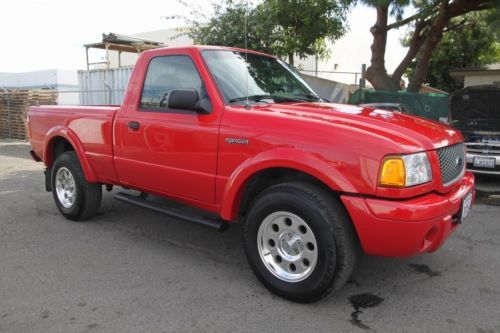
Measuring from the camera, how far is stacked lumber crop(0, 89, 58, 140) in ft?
53.6

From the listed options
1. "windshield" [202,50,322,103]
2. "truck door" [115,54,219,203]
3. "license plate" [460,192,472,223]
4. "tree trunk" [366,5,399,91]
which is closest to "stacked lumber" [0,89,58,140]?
"tree trunk" [366,5,399,91]

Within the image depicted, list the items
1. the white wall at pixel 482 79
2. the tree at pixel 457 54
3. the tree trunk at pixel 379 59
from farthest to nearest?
the tree at pixel 457 54
the white wall at pixel 482 79
the tree trunk at pixel 379 59

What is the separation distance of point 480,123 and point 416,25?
6121mm

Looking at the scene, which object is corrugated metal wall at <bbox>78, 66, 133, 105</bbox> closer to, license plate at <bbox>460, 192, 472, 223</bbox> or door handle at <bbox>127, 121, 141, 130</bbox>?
door handle at <bbox>127, 121, 141, 130</bbox>

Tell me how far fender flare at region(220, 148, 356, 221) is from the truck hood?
307 millimetres

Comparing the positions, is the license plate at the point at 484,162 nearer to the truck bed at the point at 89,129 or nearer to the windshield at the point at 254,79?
the windshield at the point at 254,79

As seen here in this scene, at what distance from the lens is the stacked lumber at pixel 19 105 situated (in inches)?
643

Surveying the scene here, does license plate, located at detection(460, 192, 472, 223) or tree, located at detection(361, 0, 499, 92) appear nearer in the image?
license plate, located at detection(460, 192, 472, 223)

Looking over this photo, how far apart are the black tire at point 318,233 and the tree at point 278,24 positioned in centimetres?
888

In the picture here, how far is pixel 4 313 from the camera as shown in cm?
352

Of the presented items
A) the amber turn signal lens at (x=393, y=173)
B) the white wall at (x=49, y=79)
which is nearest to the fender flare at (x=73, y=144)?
the amber turn signal lens at (x=393, y=173)

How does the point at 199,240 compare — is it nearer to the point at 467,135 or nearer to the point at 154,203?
the point at 154,203

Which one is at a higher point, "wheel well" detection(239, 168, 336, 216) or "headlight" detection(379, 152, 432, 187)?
"headlight" detection(379, 152, 432, 187)

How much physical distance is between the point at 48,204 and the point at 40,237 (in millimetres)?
1657
